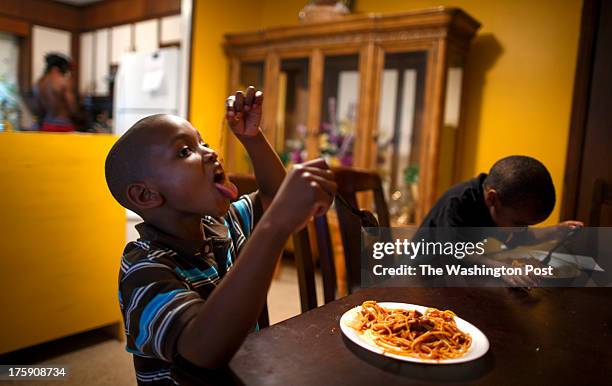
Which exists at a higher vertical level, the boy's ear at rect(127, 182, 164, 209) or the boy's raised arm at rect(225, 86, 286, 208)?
the boy's raised arm at rect(225, 86, 286, 208)

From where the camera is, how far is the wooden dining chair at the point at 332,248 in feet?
4.02

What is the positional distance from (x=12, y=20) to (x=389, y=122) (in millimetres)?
3653

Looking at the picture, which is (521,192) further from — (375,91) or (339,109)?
(339,109)

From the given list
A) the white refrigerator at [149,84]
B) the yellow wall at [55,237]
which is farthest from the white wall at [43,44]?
the yellow wall at [55,237]

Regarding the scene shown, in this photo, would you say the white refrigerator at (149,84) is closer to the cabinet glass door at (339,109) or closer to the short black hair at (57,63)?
the short black hair at (57,63)

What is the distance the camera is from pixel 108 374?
1.79 metres

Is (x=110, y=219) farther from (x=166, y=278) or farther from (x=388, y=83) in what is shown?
(x=388, y=83)

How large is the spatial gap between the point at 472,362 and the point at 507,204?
0.86 m

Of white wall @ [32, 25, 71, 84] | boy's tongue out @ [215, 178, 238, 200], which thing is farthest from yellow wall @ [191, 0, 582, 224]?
white wall @ [32, 25, 71, 84]

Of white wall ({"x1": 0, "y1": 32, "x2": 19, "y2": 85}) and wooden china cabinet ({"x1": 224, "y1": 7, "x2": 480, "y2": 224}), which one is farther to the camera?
white wall ({"x1": 0, "y1": 32, "x2": 19, "y2": 85})

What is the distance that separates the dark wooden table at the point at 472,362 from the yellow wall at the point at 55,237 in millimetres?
1367

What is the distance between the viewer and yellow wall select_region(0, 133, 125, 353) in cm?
170

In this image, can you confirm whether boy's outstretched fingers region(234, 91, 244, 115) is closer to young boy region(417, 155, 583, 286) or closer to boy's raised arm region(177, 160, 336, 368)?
boy's raised arm region(177, 160, 336, 368)

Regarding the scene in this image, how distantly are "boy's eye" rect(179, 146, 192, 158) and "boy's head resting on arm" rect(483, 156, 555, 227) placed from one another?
986 millimetres
